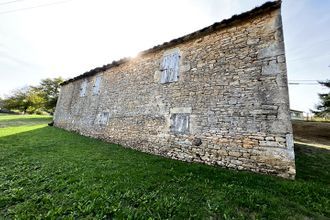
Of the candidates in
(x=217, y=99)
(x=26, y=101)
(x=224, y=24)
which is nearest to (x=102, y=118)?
(x=217, y=99)

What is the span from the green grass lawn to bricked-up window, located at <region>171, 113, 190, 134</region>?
4.38 feet

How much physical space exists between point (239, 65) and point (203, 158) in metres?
3.18

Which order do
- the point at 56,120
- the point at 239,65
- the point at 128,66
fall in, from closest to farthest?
the point at 239,65 → the point at 128,66 → the point at 56,120

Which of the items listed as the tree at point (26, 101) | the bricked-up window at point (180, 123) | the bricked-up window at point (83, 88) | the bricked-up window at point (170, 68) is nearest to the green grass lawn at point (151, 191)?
the bricked-up window at point (180, 123)

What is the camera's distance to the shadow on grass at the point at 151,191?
2.96 meters

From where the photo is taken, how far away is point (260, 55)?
517cm

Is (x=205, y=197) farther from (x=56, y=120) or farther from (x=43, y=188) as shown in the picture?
(x=56, y=120)

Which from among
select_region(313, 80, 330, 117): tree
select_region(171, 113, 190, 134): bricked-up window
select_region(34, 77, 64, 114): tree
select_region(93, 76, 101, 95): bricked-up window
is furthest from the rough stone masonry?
select_region(34, 77, 64, 114): tree

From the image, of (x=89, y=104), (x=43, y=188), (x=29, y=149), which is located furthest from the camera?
(x=89, y=104)

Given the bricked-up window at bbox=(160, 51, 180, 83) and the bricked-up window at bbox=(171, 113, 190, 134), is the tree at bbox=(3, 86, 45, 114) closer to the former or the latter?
the bricked-up window at bbox=(160, 51, 180, 83)

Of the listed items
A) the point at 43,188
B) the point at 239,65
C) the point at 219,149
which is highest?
the point at 239,65

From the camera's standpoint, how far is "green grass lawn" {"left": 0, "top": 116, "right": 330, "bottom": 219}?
2.93 meters

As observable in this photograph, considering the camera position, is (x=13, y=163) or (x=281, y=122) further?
(x=13, y=163)

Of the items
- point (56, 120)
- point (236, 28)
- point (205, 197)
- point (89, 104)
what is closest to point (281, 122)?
point (205, 197)
